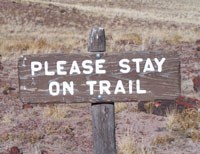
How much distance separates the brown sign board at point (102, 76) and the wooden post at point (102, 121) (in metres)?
0.10

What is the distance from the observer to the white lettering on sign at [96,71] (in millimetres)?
4367

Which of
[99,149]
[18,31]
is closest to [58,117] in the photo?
[99,149]

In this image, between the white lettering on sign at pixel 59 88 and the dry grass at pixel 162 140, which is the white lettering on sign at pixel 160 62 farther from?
the dry grass at pixel 162 140

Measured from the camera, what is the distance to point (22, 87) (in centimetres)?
446

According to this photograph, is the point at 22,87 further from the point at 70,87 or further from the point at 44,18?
the point at 44,18

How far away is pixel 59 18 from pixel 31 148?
30.7m

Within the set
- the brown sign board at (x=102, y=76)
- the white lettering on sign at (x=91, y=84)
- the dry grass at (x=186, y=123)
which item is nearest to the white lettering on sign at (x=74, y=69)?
the brown sign board at (x=102, y=76)

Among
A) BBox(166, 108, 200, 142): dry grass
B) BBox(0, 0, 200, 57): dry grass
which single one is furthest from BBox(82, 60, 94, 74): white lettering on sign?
BBox(0, 0, 200, 57): dry grass

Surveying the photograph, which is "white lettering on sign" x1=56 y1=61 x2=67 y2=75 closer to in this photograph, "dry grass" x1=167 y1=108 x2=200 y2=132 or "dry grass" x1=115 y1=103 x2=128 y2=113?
"dry grass" x1=167 y1=108 x2=200 y2=132

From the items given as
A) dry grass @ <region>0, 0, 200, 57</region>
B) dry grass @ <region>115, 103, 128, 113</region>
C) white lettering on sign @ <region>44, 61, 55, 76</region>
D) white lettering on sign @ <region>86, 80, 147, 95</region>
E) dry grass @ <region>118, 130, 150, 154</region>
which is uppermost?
dry grass @ <region>0, 0, 200, 57</region>

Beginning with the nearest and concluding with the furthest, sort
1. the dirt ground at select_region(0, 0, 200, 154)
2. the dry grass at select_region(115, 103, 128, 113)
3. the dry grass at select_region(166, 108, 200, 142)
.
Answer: the dirt ground at select_region(0, 0, 200, 154), the dry grass at select_region(166, 108, 200, 142), the dry grass at select_region(115, 103, 128, 113)

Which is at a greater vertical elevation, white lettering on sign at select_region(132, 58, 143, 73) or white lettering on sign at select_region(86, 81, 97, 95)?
white lettering on sign at select_region(132, 58, 143, 73)

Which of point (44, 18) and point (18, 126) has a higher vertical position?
point (44, 18)

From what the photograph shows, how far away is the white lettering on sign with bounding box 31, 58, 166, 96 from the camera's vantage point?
14.3 feet
